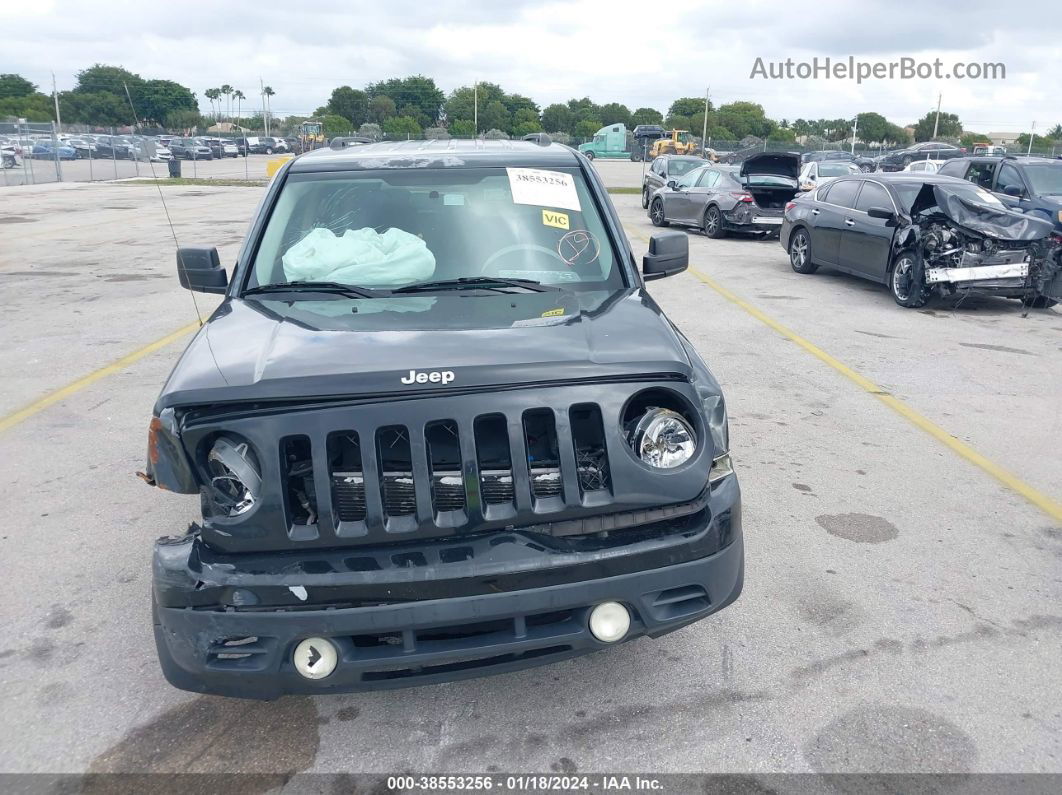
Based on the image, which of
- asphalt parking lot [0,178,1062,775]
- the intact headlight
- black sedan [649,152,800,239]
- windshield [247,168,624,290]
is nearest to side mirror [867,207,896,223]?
asphalt parking lot [0,178,1062,775]

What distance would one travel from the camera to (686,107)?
133125 mm

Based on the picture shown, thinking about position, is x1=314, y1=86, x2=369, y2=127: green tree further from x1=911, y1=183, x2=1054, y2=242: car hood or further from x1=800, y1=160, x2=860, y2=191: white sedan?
x1=911, y1=183, x2=1054, y2=242: car hood

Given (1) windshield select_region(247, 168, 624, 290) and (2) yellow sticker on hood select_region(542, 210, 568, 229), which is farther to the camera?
(2) yellow sticker on hood select_region(542, 210, 568, 229)

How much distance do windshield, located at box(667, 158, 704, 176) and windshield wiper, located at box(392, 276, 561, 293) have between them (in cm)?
1982

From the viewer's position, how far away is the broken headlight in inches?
101

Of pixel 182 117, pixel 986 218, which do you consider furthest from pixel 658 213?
pixel 182 117

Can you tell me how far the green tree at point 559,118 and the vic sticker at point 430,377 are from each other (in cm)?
11369

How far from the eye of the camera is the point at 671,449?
2787mm

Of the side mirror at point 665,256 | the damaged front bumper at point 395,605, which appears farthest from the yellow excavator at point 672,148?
the damaged front bumper at point 395,605

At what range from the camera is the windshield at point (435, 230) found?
385cm

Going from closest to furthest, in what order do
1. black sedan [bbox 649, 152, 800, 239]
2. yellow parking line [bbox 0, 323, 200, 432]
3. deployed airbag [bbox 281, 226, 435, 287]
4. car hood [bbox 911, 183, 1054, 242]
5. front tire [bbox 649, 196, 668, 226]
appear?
1. deployed airbag [bbox 281, 226, 435, 287]
2. yellow parking line [bbox 0, 323, 200, 432]
3. car hood [bbox 911, 183, 1054, 242]
4. black sedan [bbox 649, 152, 800, 239]
5. front tire [bbox 649, 196, 668, 226]

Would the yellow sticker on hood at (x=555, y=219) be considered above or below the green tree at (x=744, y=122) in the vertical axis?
below

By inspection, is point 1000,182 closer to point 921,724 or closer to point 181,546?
point 921,724

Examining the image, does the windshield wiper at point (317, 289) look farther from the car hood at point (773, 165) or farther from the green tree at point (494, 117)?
the green tree at point (494, 117)
